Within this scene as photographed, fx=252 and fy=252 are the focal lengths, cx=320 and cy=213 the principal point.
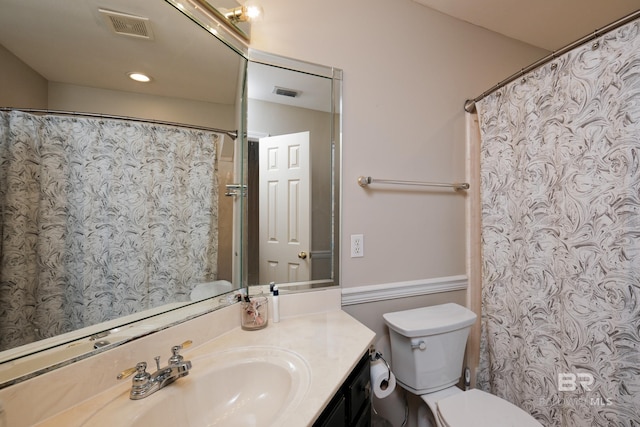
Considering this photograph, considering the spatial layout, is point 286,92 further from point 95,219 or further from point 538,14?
point 538,14

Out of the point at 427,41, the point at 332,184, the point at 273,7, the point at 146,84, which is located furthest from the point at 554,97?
the point at 146,84

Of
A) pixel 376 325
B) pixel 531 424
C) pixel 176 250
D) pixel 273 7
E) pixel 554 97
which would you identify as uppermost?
pixel 273 7

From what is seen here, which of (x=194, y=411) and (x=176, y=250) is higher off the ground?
(x=176, y=250)

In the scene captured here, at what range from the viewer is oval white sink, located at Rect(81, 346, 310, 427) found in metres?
0.60

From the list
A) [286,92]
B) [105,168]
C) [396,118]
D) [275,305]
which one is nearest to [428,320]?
[275,305]

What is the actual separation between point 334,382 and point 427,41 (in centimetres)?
182

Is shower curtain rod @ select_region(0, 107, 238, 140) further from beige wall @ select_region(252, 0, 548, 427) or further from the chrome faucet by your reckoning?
the chrome faucet

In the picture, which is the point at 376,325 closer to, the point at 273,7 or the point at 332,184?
the point at 332,184

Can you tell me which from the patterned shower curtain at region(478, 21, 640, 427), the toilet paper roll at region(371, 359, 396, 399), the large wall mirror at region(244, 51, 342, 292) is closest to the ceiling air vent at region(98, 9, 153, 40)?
the large wall mirror at region(244, 51, 342, 292)

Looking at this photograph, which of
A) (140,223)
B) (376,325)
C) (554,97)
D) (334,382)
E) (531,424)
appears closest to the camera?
(334,382)

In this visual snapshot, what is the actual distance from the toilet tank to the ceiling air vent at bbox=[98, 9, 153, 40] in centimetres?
152

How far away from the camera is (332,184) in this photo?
4.25 ft

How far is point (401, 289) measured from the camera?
4.75 feet

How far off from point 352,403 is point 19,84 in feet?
3.95
